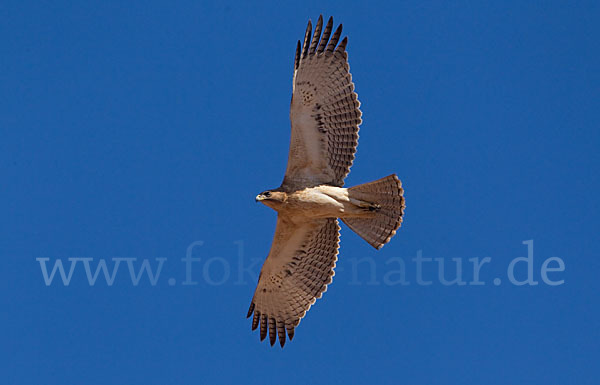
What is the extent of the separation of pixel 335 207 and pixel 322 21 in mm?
2614

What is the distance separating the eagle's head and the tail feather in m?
0.93

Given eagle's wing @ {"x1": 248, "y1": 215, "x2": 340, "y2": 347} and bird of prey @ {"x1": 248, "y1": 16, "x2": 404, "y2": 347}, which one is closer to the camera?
bird of prey @ {"x1": 248, "y1": 16, "x2": 404, "y2": 347}

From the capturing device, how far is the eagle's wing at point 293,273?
42.5ft

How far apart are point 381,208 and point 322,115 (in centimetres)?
151

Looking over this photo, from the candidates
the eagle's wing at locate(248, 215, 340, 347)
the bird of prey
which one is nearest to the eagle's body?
the bird of prey

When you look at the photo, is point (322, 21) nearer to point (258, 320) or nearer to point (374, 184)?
point (374, 184)

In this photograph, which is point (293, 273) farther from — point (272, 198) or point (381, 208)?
point (381, 208)

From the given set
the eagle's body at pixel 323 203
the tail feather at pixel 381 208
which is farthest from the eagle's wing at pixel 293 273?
the tail feather at pixel 381 208

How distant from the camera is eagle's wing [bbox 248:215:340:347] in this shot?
12.9 metres

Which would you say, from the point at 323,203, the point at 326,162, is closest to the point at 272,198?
the point at 323,203

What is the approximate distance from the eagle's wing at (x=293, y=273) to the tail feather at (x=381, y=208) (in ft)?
2.20

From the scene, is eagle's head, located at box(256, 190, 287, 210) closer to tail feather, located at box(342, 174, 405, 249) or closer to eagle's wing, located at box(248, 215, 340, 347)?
eagle's wing, located at box(248, 215, 340, 347)

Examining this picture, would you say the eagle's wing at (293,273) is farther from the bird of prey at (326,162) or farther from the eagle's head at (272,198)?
the eagle's head at (272,198)

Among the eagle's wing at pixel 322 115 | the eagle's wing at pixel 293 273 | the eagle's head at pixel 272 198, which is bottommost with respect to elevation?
the eagle's wing at pixel 293 273
